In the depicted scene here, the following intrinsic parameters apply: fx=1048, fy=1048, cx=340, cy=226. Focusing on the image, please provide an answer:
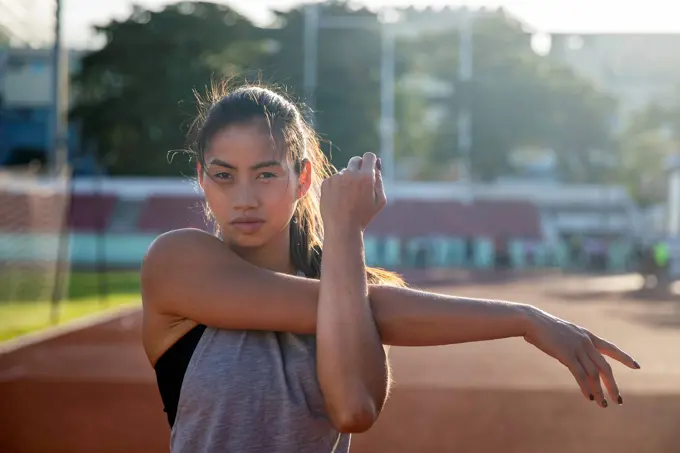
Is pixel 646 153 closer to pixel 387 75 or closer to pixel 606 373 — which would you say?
pixel 387 75

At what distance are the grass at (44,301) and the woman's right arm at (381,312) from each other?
33.0ft

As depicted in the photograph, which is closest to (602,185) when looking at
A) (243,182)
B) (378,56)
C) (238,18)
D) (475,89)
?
(475,89)

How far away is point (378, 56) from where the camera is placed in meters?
40.8

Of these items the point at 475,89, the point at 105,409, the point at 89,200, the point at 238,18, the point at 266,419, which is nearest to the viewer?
the point at 266,419

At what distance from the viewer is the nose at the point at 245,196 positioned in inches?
59.9

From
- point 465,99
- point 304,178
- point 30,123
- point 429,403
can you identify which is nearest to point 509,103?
point 465,99

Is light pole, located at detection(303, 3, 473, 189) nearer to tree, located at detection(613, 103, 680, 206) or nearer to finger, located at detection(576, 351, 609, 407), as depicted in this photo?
tree, located at detection(613, 103, 680, 206)

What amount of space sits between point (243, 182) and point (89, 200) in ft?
127

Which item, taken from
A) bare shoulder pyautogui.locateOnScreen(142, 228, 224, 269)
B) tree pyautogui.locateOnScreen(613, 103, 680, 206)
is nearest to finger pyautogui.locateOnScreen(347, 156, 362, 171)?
bare shoulder pyautogui.locateOnScreen(142, 228, 224, 269)

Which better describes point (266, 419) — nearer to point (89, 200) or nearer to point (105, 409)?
point (105, 409)

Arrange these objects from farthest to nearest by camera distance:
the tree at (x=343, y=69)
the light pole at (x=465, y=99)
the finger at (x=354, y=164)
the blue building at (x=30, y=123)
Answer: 1. the light pole at (x=465, y=99)
2. the tree at (x=343, y=69)
3. the blue building at (x=30, y=123)
4. the finger at (x=354, y=164)

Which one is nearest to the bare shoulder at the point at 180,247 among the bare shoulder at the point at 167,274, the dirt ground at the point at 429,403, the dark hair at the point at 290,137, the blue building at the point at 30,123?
the bare shoulder at the point at 167,274

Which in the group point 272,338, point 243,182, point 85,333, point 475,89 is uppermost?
point 475,89

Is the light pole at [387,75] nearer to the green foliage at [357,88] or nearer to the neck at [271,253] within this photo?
the green foliage at [357,88]
